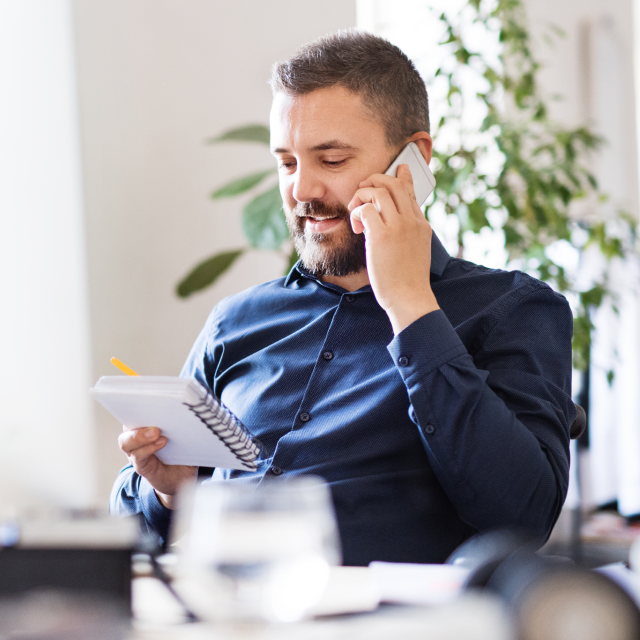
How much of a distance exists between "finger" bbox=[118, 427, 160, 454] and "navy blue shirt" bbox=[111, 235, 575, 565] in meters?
0.21

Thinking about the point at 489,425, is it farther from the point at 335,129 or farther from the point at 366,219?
the point at 335,129

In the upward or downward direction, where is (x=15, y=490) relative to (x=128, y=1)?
downward

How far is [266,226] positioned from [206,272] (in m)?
0.28

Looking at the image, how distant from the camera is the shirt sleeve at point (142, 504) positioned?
47.9 inches

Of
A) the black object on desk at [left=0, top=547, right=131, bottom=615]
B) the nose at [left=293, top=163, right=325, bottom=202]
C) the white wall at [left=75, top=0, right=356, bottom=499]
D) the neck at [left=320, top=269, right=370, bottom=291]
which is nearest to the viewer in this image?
the black object on desk at [left=0, top=547, right=131, bottom=615]

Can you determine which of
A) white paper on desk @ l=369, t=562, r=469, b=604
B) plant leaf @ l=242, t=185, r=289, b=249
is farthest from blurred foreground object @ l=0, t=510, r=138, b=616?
plant leaf @ l=242, t=185, r=289, b=249

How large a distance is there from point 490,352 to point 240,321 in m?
0.52

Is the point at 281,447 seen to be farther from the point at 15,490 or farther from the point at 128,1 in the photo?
the point at 128,1

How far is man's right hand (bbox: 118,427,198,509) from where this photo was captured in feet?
3.38

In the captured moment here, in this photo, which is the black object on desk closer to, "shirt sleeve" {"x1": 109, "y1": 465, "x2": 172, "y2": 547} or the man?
the man

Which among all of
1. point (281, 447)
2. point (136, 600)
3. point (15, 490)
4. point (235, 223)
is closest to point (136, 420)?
point (281, 447)

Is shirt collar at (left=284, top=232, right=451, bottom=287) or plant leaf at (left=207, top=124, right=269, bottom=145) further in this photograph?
plant leaf at (left=207, top=124, right=269, bottom=145)

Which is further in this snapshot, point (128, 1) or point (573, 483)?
point (573, 483)

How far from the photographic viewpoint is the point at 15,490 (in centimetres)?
206
